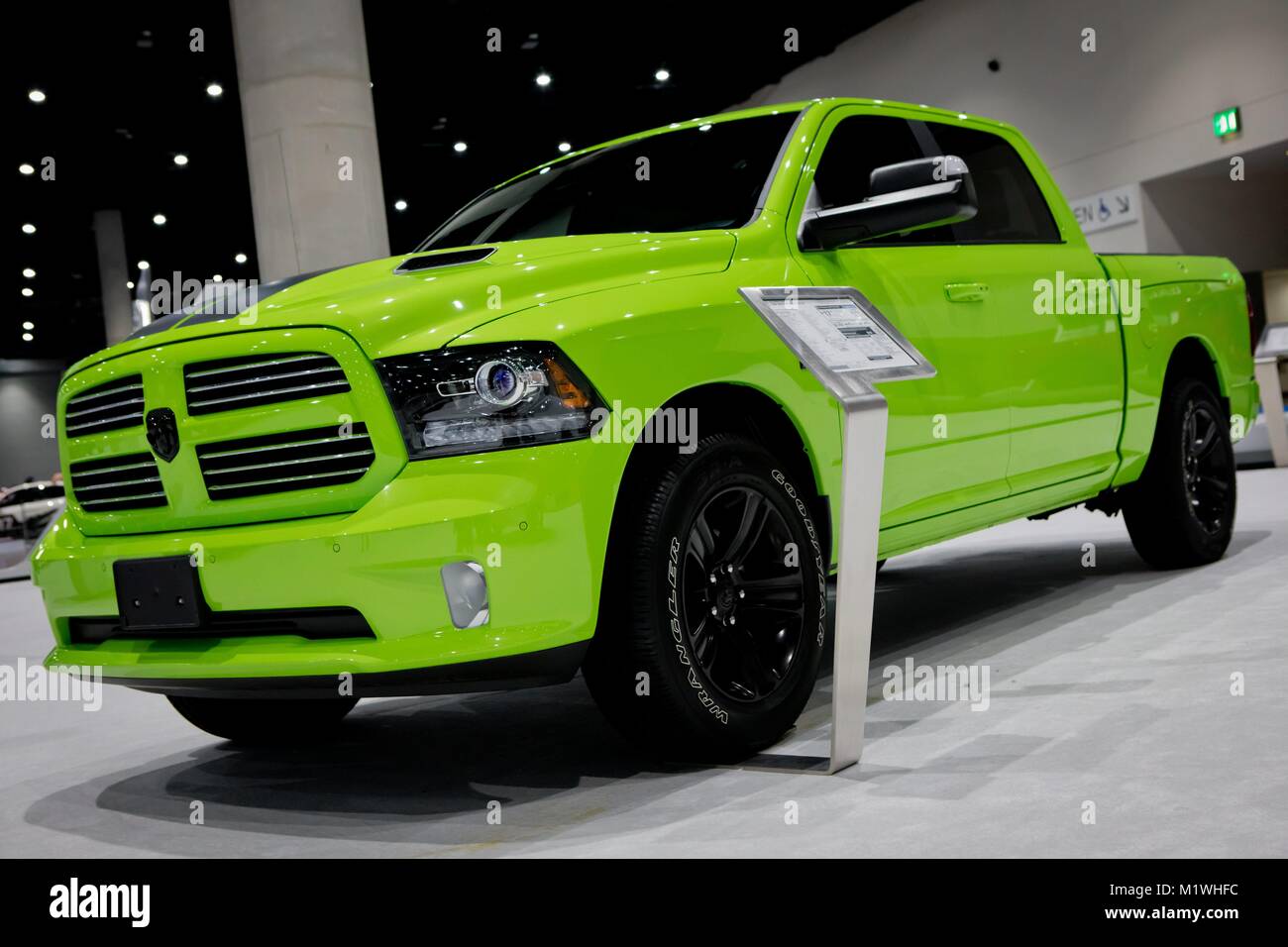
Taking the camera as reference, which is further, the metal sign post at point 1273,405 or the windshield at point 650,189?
the metal sign post at point 1273,405

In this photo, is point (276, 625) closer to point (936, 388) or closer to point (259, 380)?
point (259, 380)

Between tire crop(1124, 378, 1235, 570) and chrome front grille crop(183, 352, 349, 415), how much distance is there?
379 centimetres

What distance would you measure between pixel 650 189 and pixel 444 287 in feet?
4.10

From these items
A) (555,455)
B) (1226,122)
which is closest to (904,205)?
(555,455)

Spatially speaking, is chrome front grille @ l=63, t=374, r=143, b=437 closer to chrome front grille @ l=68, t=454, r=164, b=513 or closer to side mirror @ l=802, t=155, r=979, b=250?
chrome front grille @ l=68, t=454, r=164, b=513

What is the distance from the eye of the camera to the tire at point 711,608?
9.41ft

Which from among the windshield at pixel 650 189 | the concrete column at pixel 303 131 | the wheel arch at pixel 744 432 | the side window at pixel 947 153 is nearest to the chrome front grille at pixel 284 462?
the wheel arch at pixel 744 432

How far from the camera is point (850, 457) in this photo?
114 inches

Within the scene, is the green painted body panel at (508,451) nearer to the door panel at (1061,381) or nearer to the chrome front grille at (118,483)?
the chrome front grille at (118,483)

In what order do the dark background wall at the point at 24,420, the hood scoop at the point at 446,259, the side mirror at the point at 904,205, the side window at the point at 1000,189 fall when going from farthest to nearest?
1. the dark background wall at the point at 24,420
2. the side window at the point at 1000,189
3. the side mirror at the point at 904,205
4. the hood scoop at the point at 446,259

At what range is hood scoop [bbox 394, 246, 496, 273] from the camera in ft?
10.6

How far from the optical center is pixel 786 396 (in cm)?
327

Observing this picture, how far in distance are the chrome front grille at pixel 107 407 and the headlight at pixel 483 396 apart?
0.78 m

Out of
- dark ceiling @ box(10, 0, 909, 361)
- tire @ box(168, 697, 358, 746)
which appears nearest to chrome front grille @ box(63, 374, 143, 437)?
tire @ box(168, 697, 358, 746)
